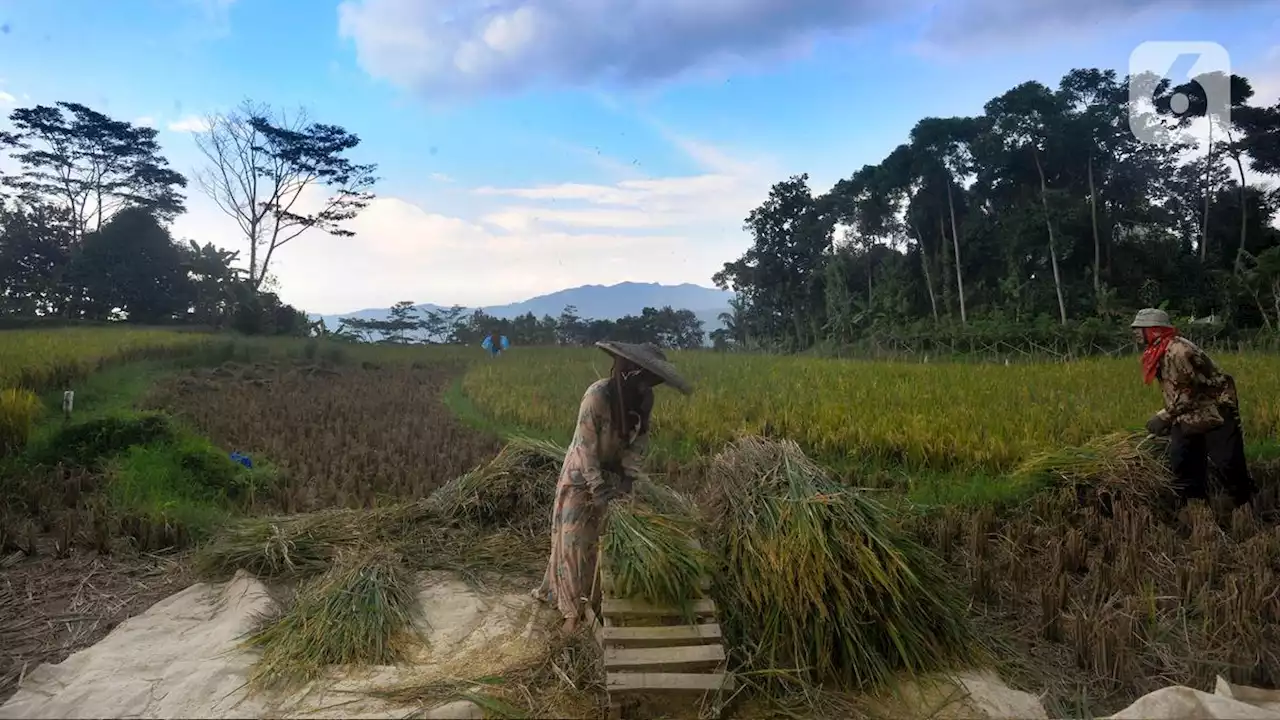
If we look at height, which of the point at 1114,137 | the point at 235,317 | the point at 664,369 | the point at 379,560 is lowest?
the point at 379,560

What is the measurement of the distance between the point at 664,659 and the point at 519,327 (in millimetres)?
31437

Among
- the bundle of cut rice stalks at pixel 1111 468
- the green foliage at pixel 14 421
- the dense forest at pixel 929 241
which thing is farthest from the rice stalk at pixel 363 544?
the dense forest at pixel 929 241

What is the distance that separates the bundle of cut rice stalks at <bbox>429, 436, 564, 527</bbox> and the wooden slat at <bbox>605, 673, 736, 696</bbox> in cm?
245

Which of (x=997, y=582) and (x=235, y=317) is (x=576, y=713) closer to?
(x=997, y=582)

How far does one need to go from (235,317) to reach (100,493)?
69.8 ft

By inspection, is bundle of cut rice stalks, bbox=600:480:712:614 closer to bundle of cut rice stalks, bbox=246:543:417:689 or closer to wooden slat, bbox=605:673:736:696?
wooden slat, bbox=605:673:736:696

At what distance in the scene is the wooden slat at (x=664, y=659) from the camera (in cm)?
301

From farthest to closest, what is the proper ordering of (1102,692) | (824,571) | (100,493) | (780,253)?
(780,253)
(100,493)
(1102,692)
(824,571)

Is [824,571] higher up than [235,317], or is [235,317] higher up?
[235,317]

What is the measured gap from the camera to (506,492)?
5.49 meters

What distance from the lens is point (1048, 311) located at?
24.2 m

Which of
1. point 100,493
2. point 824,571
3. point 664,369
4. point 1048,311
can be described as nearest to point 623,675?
point 824,571

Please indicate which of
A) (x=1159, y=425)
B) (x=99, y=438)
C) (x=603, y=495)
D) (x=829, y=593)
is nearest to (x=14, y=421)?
(x=99, y=438)

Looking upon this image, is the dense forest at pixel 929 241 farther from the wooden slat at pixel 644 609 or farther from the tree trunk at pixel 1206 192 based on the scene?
the wooden slat at pixel 644 609
